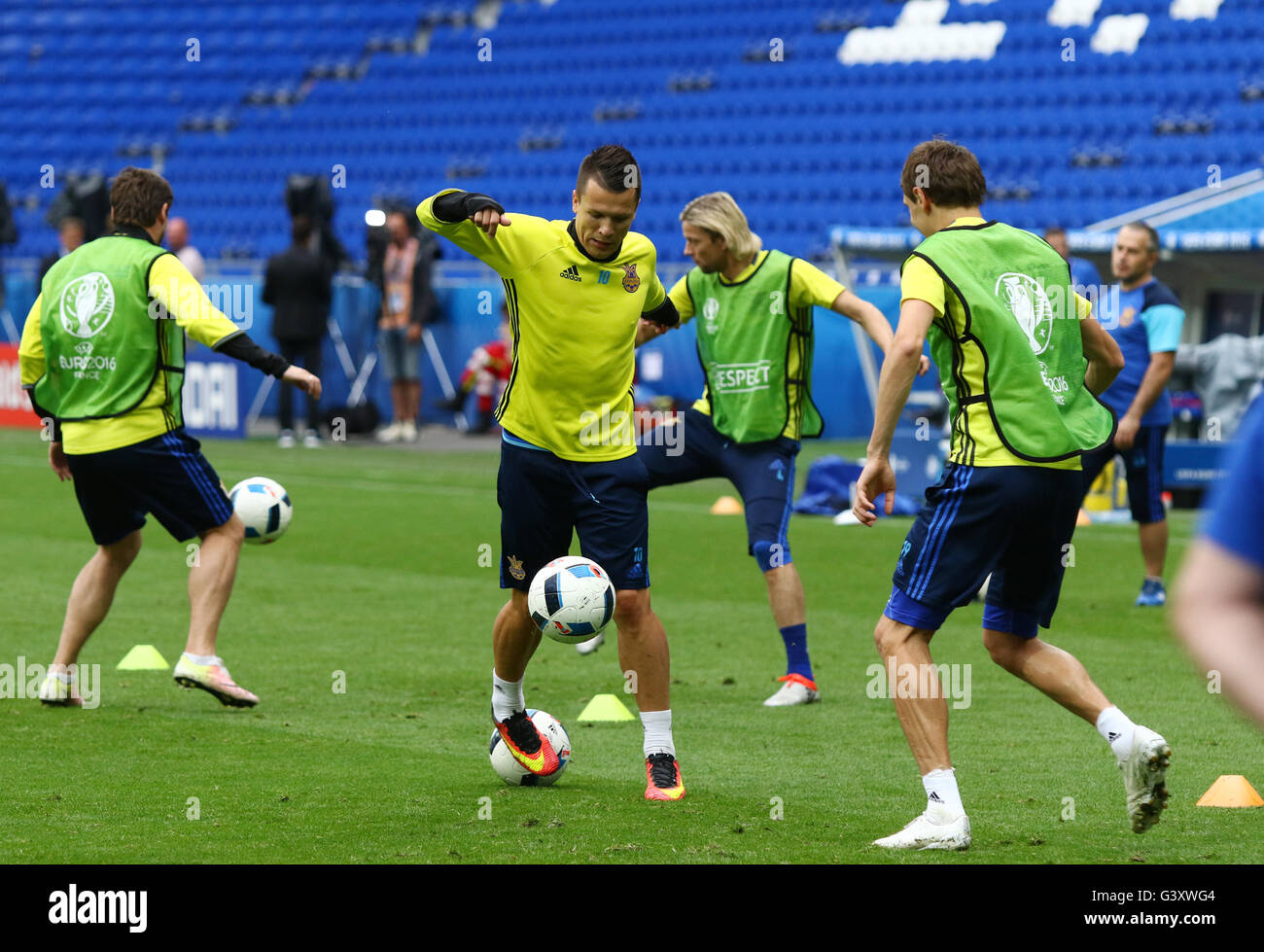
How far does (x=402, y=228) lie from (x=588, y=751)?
15.9 m

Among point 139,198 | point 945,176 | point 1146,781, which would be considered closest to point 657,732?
point 1146,781

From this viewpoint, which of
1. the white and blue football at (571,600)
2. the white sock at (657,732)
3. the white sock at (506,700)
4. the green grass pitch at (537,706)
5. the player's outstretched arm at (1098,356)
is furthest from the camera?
the white sock at (506,700)

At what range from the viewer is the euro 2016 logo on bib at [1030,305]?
5.08 metres

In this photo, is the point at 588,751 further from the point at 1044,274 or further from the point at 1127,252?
the point at 1127,252

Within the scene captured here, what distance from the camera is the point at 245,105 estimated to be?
3173 centimetres

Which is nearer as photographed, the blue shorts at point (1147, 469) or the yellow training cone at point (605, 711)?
the yellow training cone at point (605, 711)

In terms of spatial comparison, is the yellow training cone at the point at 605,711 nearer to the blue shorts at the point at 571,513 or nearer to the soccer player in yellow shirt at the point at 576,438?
the soccer player in yellow shirt at the point at 576,438

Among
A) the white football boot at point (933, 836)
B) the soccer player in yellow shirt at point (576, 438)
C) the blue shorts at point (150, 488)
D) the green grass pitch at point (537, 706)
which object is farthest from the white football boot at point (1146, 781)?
the blue shorts at point (150, 488)

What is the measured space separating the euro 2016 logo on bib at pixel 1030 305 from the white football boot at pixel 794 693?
2722 millimetres

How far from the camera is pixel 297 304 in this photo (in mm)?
20859

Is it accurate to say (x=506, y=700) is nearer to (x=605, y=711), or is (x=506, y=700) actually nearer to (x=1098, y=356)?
(x=605, y=711)
